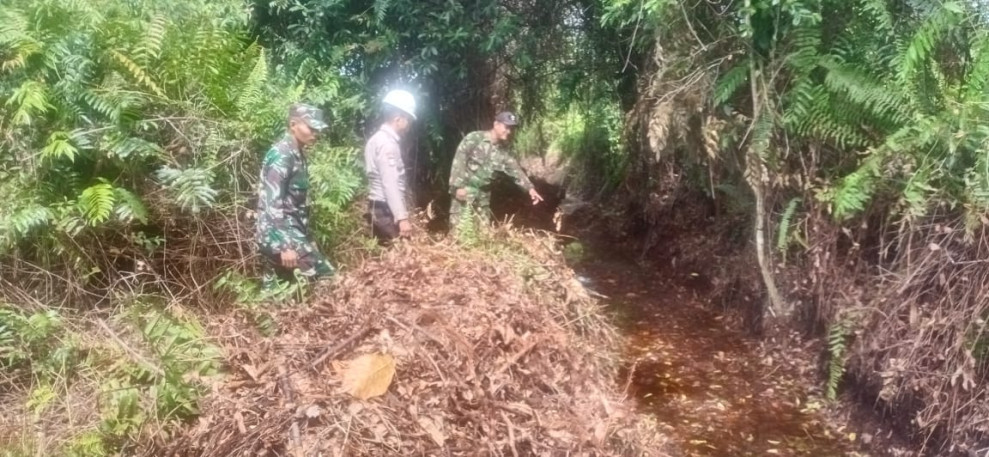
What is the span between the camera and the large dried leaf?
3.73 meters

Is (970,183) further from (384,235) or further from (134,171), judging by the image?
(134,171)

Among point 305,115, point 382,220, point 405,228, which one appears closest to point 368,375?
point 305,115

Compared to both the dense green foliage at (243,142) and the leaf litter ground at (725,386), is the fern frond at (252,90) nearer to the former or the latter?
the dense green foliage at (243,142)

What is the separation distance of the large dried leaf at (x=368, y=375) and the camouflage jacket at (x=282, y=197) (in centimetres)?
128

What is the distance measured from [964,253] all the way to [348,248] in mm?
4289

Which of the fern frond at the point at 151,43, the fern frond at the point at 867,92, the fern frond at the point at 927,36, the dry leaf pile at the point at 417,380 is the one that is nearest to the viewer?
the dry leaf pile at the point at 417,380

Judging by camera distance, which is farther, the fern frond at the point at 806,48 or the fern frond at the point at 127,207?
the fern frond at the point at 806,48

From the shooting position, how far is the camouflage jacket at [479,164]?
20.7 feet

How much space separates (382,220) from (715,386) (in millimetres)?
2951

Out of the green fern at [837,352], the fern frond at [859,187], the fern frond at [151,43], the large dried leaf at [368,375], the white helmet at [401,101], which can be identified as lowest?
the green fern at [837,352]

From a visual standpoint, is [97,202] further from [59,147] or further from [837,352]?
[837,352]

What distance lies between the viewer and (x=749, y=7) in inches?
200

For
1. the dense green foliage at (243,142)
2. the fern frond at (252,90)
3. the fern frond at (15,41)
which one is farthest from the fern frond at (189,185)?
the fern frond at (15,41)

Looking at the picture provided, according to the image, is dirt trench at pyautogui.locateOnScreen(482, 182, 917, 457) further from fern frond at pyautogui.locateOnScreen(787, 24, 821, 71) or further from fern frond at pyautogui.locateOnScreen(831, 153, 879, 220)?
fern frond at pyautogui.locateOnScreen(787, 24, 821, 71)
